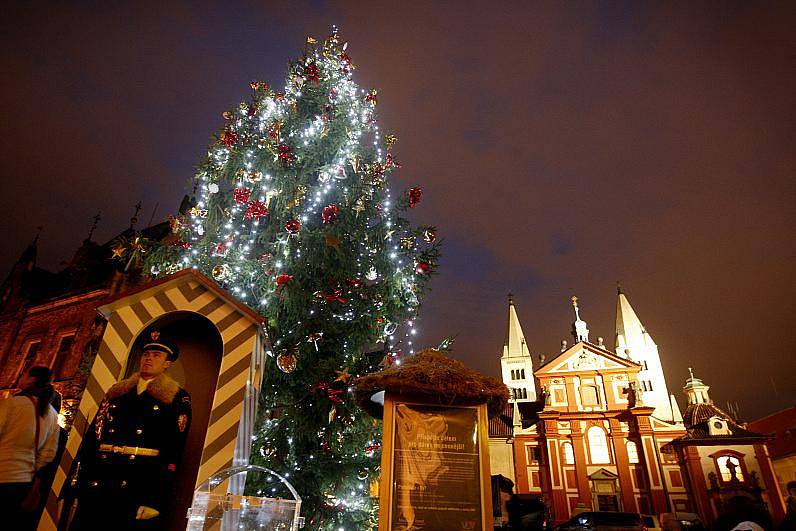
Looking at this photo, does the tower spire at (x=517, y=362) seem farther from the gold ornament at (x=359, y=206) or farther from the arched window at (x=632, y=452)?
the gold ornament at (x=359, y=206)

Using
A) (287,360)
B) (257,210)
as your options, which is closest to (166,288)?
(287,360)

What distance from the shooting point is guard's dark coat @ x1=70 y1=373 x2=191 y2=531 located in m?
3.88

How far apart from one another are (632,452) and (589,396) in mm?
4090

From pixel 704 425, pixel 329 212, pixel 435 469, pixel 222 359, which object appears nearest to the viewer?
pixel 435 469

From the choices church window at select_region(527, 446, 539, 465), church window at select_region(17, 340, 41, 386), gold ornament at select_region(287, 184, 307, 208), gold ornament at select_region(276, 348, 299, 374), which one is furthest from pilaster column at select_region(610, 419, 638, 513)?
church window at select_region(17, 340, 41, 386)

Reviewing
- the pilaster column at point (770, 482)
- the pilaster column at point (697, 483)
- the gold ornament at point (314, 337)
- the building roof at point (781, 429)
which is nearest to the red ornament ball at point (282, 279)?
the gold ornament at point (314, 337)

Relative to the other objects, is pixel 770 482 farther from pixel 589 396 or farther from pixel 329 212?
pixel 329 212

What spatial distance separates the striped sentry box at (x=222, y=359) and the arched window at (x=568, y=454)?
92.2 feet

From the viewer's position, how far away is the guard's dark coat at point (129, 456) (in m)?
3.88

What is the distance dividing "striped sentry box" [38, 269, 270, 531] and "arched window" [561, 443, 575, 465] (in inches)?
1106

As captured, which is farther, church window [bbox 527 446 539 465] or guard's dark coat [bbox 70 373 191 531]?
church window [bbox 527 446 539 465]

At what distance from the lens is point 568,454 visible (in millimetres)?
28125

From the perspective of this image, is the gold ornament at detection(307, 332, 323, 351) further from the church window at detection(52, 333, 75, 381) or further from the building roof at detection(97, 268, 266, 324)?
the church window at detection(52, 333, 75, 381)

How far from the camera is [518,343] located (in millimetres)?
55750
